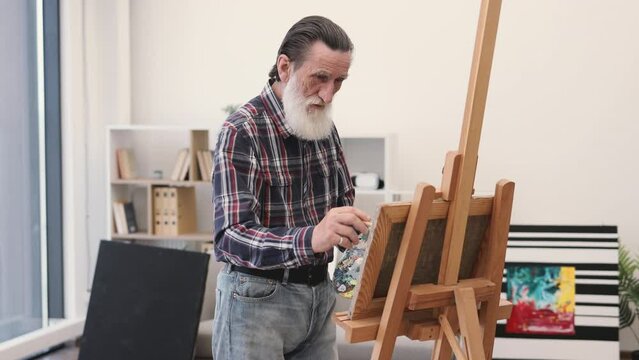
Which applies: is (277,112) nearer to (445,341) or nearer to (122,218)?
(445,341)

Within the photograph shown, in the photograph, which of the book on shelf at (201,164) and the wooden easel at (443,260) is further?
the book on shelf at (201,164)

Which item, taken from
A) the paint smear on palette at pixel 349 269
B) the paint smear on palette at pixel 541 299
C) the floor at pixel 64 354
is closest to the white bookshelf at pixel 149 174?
the floor at pixel 64 354

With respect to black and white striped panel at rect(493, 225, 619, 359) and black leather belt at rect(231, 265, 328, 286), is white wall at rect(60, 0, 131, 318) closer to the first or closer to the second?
black and white striped panel at rect(493, 225, 619, 359)

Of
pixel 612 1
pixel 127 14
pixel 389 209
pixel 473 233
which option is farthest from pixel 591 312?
pixel 127 14

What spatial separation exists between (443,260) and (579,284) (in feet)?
8.99

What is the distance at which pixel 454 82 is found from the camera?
5059 mm

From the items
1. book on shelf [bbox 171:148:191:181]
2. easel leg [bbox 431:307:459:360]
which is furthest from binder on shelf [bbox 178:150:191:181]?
easel leg [bbox 431:307:459:360]

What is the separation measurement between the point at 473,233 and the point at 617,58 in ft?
11.1

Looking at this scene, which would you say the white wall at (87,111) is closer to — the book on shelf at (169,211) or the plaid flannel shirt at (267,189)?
the book on shelf at (169,211)

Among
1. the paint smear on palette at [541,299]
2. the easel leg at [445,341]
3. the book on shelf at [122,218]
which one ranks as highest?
the book on shelf at [122,218]

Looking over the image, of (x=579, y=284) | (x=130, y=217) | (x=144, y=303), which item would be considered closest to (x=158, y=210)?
(x=130, y=217)

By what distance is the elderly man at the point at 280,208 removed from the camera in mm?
1715

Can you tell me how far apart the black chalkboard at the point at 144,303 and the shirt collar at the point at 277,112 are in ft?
6.92

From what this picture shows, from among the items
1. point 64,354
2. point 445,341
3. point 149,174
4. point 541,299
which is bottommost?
point 64,354
